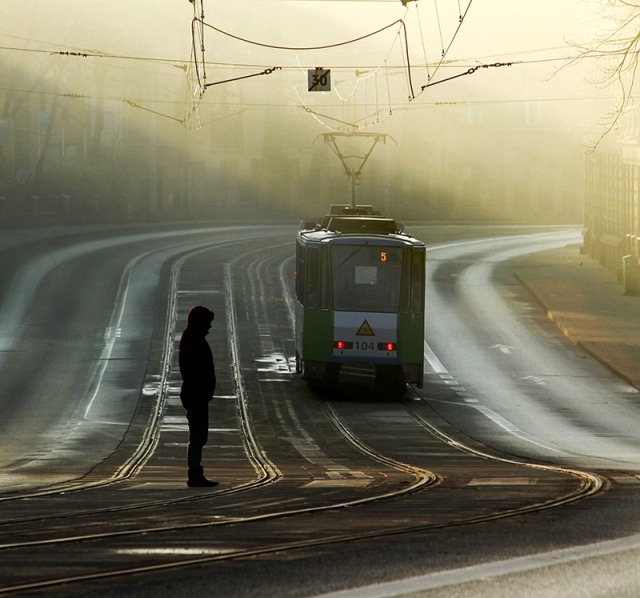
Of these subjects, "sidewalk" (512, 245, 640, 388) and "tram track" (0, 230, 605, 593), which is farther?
"sidewalk" (512, 245, 640, 388)

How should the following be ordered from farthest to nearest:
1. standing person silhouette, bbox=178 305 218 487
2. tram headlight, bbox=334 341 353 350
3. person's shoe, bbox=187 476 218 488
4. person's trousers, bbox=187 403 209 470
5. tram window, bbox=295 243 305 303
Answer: tram window, bbox=295 243 305 303 → tram headlight, bbox=334 341 353 350 → person's shoe, bbox=187 476 218 488 → person's trousers, bbox=187 403 209 470 → standing person silhouette, bbox=178 305 218 487

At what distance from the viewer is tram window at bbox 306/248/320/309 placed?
858 inches

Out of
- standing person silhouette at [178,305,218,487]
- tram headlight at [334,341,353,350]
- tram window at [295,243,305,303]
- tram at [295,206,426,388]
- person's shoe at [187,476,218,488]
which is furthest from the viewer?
tram window at [295,243,305,303]

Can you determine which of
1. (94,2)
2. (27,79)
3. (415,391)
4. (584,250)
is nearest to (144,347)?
(415,391)

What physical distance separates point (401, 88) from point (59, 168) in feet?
82.3

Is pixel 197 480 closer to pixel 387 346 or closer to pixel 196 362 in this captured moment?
pixel 196 362

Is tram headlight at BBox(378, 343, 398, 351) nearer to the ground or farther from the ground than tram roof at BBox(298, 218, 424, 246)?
nearer to the ground

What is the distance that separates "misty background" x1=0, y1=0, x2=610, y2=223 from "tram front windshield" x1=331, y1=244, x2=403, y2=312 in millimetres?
49556

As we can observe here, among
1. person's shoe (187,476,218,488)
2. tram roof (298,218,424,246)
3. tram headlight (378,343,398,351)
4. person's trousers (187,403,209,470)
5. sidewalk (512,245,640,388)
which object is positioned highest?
tram roof (298,218,424,246)

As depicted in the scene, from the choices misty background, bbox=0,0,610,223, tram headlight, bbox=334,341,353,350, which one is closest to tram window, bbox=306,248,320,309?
tram headlight, bbox=334,341,353,350

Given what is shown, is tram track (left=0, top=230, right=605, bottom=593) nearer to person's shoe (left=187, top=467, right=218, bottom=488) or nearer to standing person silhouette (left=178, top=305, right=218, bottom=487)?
person's shoe (left=187, top=467, right=218, bottom=488)

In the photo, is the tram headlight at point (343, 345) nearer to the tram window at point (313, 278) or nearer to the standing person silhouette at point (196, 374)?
the tram window at point (313, 278)

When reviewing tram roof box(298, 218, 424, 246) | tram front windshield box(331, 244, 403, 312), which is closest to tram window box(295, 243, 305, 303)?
tram roof box(298, 218, 424, 246)

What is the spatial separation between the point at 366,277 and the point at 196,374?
10.4 m
